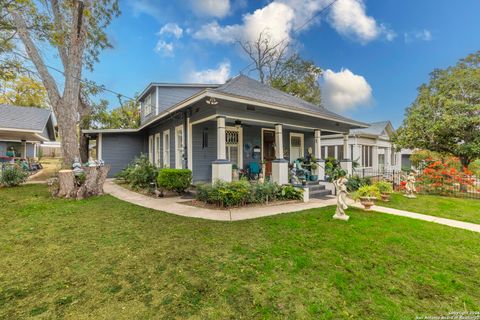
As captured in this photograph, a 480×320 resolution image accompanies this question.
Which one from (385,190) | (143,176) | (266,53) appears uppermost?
(266,53)

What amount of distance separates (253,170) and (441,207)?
245 inches

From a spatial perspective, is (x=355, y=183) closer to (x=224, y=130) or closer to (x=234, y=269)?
(x=224, y=130)

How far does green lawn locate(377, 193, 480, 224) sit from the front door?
15.3 feet

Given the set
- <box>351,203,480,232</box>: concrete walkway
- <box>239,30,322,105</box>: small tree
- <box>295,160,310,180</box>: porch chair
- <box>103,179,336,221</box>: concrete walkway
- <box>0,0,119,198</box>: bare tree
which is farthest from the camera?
<box>239,30,322,105</box>: small tree

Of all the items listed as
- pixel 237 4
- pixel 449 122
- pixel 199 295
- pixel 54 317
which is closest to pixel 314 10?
pixel 237 4

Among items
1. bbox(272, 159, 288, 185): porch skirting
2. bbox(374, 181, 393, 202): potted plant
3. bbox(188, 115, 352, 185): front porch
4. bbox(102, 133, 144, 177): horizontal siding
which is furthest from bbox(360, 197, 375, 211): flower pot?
bbox(102, 133, 144, 177): horizontal siding

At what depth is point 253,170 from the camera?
937 cm

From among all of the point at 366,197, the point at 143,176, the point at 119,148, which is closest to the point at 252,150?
the point at 143,176

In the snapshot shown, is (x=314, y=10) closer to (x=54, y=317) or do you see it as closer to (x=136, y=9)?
(x=136, y=9)

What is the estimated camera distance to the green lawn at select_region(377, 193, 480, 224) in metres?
5.44

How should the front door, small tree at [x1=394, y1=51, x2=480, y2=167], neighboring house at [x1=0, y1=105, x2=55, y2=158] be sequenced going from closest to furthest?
1. small tree at [x1=394, y1=51, x2=480, y2=167]
2. the front door
3. neighboring house at [x1=0, y1=105, x2=55, y2=158]

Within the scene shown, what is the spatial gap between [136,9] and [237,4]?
4.94 meters

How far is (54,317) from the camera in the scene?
1.89m

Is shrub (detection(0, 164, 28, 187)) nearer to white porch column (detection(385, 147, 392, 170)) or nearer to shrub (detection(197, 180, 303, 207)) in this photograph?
shrub (detection(197, 180, 303, 207))
